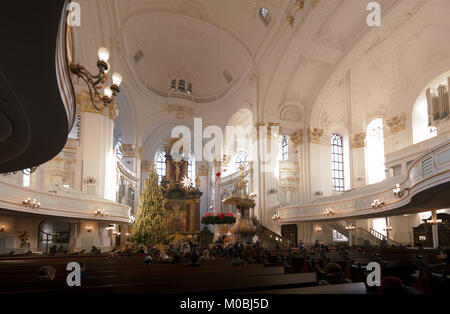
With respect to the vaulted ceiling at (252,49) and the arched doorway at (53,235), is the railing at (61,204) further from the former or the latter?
the vaulted ceiling at (252,49)

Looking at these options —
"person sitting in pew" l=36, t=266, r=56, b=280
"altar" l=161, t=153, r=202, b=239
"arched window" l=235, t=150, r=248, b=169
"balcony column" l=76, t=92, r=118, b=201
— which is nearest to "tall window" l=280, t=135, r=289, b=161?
"arched window" l=235, t=150, r=248, b=169

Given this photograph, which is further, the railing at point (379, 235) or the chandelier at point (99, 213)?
the railing at point (379, 235)

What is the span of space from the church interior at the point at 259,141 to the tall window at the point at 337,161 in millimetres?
109

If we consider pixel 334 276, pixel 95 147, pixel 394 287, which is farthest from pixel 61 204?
pixel 394 287

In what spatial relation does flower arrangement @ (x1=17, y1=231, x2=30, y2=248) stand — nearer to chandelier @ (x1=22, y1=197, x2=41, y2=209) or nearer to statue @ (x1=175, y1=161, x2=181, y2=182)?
chandelier @ (x1=22, y1=197, x2=41, y2=209)

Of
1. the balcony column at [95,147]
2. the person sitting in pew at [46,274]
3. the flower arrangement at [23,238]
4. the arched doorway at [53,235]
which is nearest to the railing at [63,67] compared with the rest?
the person sitting in pew at [46,274]

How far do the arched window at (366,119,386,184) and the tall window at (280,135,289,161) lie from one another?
6227 mm

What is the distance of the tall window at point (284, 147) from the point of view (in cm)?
2819

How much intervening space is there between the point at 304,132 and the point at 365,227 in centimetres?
818

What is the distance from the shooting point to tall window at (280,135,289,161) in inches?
1110

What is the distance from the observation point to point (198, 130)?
35.4m

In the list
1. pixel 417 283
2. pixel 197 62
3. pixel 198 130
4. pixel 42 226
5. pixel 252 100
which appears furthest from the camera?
pixel 198 130
